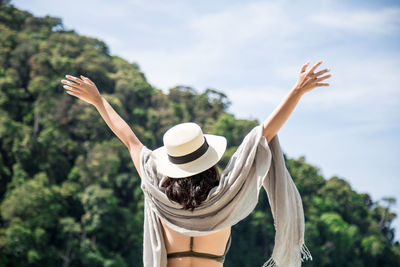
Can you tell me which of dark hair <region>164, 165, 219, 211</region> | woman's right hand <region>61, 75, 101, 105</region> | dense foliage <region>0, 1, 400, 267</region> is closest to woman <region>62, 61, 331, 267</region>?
dark hair <region>164, 165, 219, 211</region>

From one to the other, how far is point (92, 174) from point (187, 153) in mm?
33011

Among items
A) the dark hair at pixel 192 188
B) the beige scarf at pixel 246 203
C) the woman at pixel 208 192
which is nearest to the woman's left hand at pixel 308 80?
the woman at pixel 208 192

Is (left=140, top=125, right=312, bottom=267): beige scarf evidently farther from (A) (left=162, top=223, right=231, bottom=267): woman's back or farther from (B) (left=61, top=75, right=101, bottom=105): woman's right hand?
(B) (left=61, top=75, right=101, bottom=105): woman's right hand

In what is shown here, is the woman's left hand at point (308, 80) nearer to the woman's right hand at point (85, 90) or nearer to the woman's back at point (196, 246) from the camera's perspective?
the woman's back at point (196, 246)

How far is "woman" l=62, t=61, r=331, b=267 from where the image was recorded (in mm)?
1986

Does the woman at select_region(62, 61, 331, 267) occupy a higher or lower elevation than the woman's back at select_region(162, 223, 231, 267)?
higher

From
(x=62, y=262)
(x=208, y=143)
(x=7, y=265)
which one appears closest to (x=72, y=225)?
(x=62, y=262)

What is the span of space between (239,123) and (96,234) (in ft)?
53.8

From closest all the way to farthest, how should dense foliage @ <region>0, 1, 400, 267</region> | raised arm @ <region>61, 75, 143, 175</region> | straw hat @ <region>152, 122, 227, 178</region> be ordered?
A: straw hat @ <region>152, 122, 227, 178</region> → raised arm @ <region>61, 75, 143, 175</region> → dense foliage @ <region>0, 1, 400, 267</region>

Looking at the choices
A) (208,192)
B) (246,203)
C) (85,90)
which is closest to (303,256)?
(246,203)

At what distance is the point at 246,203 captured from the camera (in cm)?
199

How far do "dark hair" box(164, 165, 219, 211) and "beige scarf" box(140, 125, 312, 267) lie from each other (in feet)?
0.07

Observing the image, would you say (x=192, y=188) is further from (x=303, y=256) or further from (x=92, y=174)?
(x=92, y=174)

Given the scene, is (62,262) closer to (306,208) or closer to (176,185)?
(306,208)
